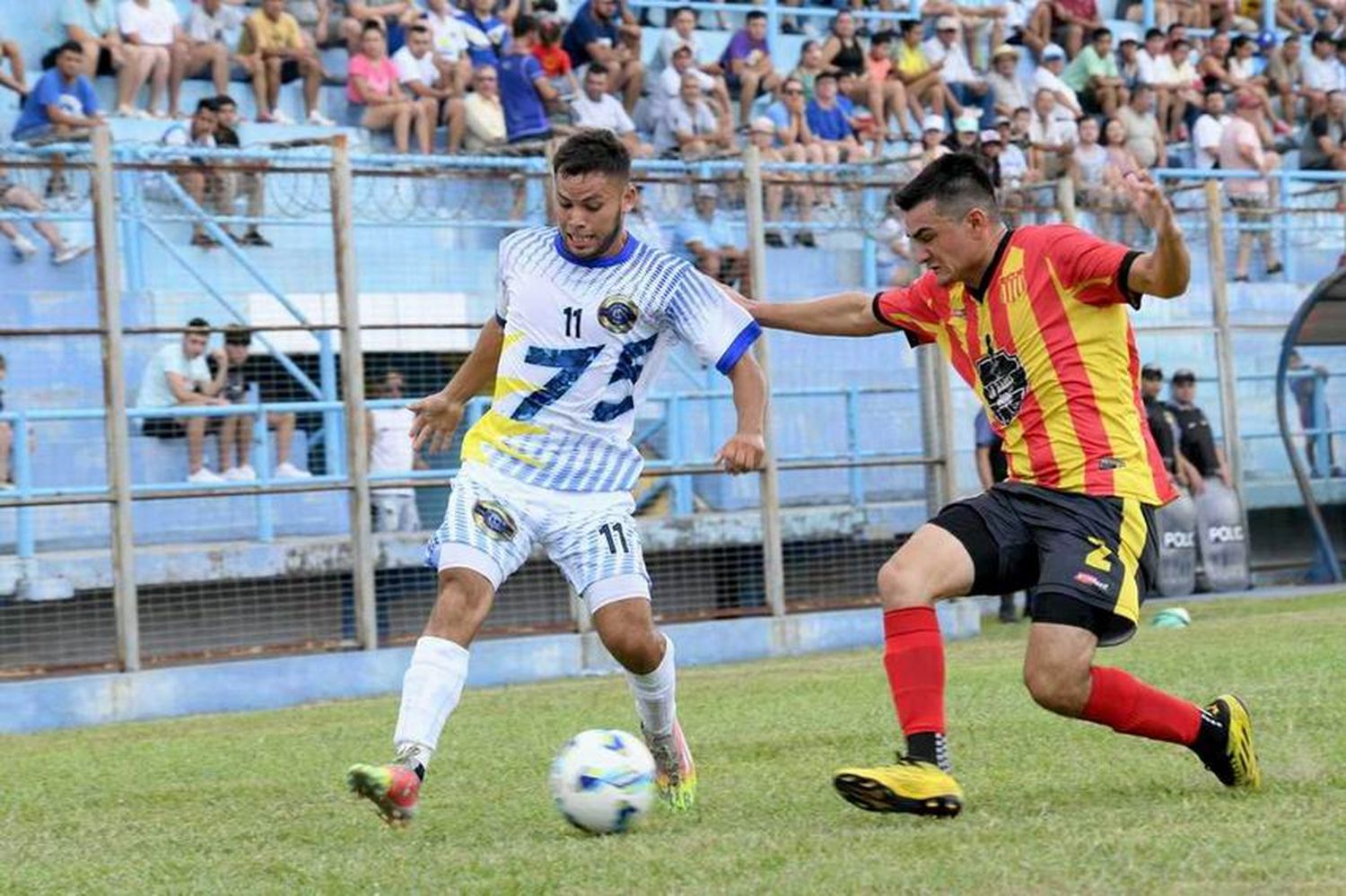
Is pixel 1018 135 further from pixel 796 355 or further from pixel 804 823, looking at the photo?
pixel 804 823

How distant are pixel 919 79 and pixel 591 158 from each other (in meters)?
16.3

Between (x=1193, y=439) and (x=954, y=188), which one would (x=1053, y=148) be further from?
(x=954, y=188)

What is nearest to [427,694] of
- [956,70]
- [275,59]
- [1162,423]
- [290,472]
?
[290,472]

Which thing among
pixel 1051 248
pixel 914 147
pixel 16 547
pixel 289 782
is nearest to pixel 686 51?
pixel 914 147

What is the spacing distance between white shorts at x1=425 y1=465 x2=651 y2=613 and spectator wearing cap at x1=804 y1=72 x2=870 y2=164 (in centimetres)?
1414

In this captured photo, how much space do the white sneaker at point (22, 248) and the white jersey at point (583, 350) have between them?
7.78 m

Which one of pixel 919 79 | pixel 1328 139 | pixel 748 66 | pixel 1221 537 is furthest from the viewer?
pixel 1328 139

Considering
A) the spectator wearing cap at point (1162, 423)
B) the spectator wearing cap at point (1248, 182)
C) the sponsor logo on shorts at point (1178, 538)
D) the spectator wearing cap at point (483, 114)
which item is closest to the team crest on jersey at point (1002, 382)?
the spectator wearing cap at point (483, 114)

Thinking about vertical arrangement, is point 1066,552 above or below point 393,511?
above

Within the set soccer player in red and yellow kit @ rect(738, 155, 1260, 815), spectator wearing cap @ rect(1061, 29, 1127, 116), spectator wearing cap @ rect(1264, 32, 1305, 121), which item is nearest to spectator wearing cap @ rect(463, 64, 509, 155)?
spectator wearing cap @ rect(1061, 29, 1127, 116)

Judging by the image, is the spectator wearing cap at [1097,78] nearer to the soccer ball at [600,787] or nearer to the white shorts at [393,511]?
the white shorts at [393,511]

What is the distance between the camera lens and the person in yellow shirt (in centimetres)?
1897

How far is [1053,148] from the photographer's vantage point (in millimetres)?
21953

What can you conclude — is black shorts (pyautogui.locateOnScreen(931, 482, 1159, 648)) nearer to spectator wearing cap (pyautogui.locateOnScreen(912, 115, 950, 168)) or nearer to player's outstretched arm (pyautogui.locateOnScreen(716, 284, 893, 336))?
player's outstretched arm (pyautogui.locateOnScreen(716, 284, 893, 336))
